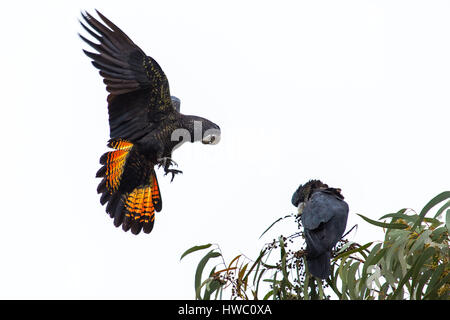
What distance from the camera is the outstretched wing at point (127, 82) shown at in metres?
5.56

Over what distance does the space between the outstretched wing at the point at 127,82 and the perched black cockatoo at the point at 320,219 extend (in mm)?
1758

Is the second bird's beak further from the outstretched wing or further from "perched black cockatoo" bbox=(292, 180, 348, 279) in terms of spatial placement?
"perched black cockatoo" bbox=(292, 180, 348, 279)

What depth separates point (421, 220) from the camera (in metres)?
3.77

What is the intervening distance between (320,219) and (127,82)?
2.33 m

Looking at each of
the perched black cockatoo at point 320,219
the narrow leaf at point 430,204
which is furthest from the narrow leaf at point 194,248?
the narrow leaf at point 430,204

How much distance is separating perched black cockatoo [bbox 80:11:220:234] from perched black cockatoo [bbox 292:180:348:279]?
5.39ft

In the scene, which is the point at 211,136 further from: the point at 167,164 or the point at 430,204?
the point at 430,204

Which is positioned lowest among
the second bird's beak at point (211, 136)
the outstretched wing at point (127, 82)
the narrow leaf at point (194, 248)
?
the narrow leaf at point (194, 248)

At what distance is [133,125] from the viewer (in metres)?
5.69

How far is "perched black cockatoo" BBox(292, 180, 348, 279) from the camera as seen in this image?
11.9 feet

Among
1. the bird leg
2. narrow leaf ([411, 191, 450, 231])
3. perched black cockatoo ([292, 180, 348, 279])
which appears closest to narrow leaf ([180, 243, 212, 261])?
perched black cockatoo ([292, 180, 348, 279])

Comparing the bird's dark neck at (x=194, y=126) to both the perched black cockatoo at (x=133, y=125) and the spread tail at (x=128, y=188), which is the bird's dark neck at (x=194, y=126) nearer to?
the perched black cockatoo at (x=133, y=125)
